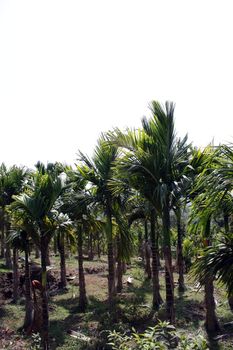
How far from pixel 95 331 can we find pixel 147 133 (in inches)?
354

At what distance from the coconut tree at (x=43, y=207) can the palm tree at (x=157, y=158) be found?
7.99 feet

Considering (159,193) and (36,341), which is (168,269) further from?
(36,341)

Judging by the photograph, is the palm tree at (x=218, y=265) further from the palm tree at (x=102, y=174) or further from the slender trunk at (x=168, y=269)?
the palm tree at (x=102, y=174)

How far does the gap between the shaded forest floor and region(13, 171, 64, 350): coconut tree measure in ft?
6.73

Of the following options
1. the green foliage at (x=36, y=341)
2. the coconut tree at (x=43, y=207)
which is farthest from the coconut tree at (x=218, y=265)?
the coconut tree at (x=43, y=207)

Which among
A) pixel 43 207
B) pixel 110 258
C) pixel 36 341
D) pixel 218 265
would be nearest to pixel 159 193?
pixel 218 265

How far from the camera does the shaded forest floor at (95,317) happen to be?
Result: 13.2m

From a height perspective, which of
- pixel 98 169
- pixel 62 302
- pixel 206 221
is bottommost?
pixel 62 302

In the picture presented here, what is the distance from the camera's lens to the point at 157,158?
831cm

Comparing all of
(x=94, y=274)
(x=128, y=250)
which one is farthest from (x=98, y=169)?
(x=94, y=274)

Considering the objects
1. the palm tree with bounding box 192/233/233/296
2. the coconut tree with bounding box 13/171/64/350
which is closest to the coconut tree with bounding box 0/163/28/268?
the coconut tree with bounding box 13/171/64/350

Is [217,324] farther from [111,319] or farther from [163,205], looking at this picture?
[163,205]

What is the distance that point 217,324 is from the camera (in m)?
13.0

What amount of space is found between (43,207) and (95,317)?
859 cm
